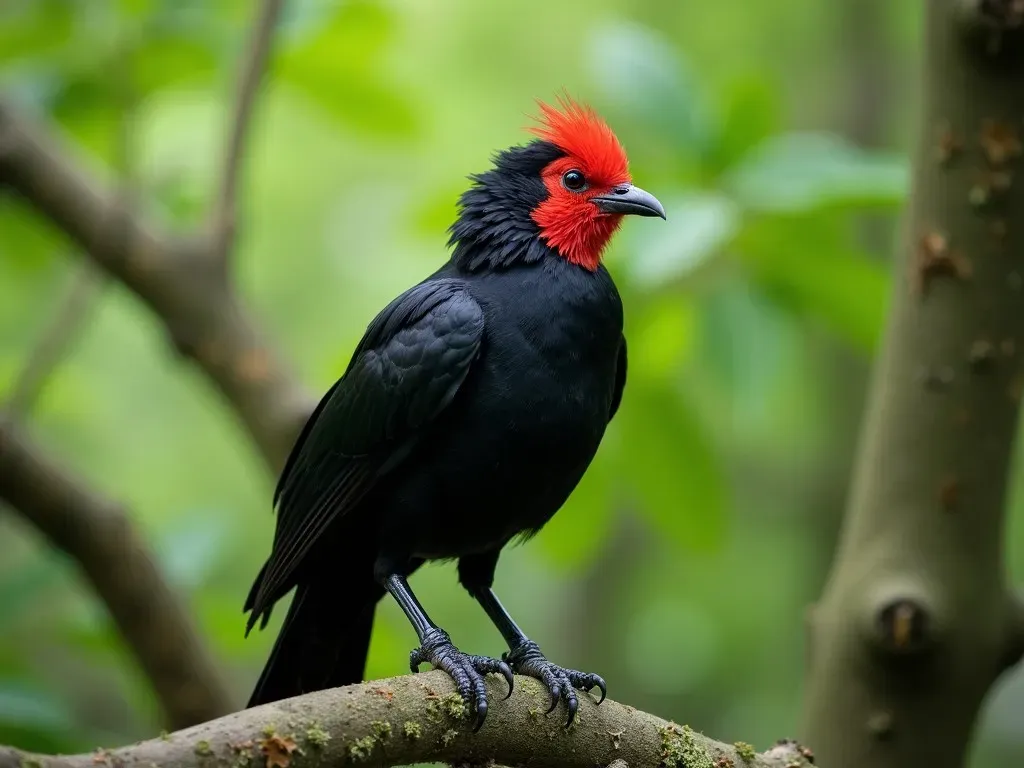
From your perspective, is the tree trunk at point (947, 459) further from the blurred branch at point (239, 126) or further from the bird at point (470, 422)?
the blurred branch at point (239, 126)

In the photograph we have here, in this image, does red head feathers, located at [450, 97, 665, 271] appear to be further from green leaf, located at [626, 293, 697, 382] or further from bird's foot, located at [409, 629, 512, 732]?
bird's foot, located at [409, 629, 512, 732]

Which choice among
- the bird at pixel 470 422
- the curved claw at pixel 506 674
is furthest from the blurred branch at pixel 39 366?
the curved claw at pixel 506 674

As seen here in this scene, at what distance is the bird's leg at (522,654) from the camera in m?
2.77

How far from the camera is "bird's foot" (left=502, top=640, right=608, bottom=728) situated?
2721 mm

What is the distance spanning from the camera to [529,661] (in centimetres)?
319

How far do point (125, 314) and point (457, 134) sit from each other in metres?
3.67

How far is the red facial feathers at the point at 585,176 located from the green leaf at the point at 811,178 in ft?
1.34

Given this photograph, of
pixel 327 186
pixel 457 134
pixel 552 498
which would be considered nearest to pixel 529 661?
pixel 552 498

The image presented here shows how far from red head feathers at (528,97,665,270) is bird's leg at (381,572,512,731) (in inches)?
43.7

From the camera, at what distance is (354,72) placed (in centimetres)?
467

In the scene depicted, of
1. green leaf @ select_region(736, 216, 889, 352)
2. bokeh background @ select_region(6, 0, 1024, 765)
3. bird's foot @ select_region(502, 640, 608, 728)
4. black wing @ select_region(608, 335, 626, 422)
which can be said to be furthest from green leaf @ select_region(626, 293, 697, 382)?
bird's foot @ select_region(502, 640, 608, 728)

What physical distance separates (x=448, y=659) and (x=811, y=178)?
1913 millimetres

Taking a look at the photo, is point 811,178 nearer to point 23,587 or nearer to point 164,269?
point 164,269

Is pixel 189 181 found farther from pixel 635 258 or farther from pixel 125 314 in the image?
pixel 125 314
